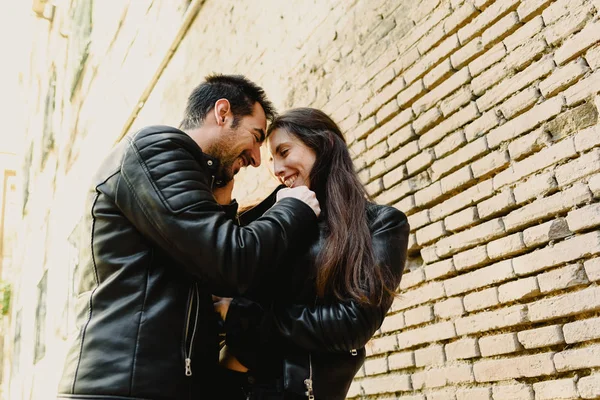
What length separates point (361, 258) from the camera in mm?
1877

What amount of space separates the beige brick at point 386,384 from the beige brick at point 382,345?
138 millimetres

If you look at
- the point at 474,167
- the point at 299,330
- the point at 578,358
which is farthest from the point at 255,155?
the point at 578,358

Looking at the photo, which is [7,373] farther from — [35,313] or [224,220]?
[224,220]

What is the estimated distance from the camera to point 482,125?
292 centimetres

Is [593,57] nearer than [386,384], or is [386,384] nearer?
[593,57]

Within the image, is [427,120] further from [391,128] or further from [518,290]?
[518,290]

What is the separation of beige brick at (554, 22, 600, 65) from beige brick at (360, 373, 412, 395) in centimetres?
175

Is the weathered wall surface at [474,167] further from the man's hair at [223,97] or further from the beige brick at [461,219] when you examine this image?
the man's hair at [223,97]

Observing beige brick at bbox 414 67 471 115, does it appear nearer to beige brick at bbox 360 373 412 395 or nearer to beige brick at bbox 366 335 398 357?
beige brick at bbox 366 335 398 357

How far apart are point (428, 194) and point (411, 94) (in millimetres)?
594

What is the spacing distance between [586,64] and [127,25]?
7891 millimetres

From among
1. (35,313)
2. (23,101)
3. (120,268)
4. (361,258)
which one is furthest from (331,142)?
(23,101)

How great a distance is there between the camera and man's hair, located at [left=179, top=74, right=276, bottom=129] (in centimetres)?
230

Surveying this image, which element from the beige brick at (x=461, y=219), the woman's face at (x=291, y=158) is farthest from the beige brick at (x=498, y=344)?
the woman's face at (x=291, y=158)
